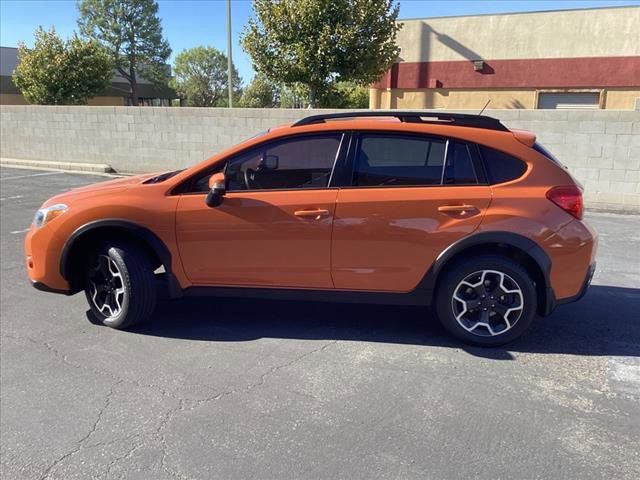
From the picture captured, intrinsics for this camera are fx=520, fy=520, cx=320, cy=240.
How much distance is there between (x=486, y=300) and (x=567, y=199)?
897 mm

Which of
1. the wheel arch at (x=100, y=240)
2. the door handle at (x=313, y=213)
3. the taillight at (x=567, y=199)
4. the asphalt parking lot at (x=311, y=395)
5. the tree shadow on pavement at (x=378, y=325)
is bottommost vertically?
the asphalt parking lot at (x=311, y=395)

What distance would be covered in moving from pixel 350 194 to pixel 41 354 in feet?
8.37

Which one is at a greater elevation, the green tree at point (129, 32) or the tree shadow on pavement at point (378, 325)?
the green tree at point (129, 32)

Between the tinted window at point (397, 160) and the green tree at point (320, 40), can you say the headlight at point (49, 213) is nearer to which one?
the tinted window at point (397, 160)

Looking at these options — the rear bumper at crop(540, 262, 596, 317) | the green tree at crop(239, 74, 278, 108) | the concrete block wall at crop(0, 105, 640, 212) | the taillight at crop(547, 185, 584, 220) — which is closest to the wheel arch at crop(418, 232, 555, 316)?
the rear bumper at crop(540, 262, 596, 317)

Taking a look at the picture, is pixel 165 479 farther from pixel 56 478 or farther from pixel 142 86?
pixel 142 86

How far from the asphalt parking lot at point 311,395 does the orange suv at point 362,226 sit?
0.36 meters

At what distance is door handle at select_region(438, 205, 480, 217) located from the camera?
11.9 ft

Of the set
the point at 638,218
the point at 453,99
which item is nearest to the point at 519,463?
the point at 638,218

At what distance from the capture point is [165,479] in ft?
8.13

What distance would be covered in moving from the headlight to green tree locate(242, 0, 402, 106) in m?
12.3

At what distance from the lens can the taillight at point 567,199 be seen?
3607 millimetres

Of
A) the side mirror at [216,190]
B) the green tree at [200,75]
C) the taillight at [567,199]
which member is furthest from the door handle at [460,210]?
the green tree at [200,75]

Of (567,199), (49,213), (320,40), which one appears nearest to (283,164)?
(49,213)
